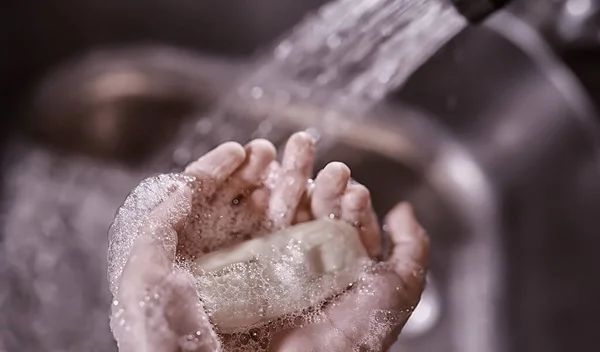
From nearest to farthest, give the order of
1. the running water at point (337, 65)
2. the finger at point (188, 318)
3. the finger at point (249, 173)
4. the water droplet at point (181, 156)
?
the finger at point (188, 318) → the finger at point (249, 173) → the running water at point (337, 65) → the water droplet at point (181, 156)

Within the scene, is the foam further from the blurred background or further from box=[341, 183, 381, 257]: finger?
the blurred background

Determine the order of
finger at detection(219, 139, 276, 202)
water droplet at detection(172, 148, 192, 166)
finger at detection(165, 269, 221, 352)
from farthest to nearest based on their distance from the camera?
water droplet at detection(172, 148, 192, 166) < finger at detection(219, 139, 276, 202) < finger at detection(165, 269, 221, 352)

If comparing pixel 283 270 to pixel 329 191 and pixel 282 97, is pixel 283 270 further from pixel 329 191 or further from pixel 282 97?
pixel 282 97

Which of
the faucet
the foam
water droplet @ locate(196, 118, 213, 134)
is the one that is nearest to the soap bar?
the foam

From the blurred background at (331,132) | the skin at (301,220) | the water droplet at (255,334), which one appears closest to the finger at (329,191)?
the skin at (301,220)

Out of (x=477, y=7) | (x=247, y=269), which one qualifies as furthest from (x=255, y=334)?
(x=477, y=7)

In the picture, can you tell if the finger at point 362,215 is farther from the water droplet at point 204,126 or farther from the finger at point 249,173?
the water droplet at point 204,126
